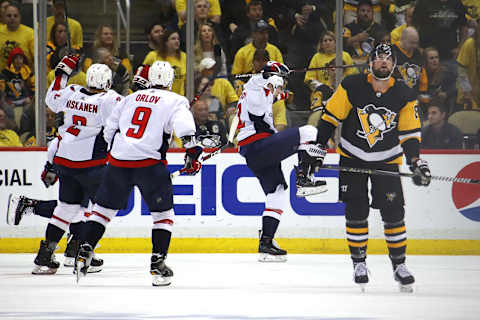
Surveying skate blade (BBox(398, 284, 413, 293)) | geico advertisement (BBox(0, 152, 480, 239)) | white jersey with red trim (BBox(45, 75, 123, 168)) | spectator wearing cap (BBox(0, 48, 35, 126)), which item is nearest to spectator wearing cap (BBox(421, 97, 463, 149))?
geico advertisement (BBox(0, 152, 480, 239))

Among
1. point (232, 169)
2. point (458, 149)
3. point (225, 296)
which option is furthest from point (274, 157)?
point (225, 296)

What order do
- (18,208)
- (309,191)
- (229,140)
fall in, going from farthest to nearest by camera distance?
(229,140)
(18,208)
(309,191)

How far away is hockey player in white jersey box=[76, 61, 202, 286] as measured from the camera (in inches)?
189

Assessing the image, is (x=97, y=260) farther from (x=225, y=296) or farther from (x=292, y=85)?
(x=292, y=85)

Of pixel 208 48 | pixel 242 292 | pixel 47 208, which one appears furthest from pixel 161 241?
pixel 208 48

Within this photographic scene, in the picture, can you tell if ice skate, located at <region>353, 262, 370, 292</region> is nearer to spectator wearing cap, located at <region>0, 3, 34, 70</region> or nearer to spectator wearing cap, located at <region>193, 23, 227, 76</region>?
spectator wearing cap, located at <region>193, 23, 227, 76</region>

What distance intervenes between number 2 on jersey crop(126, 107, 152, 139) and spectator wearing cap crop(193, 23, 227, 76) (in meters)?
2.39

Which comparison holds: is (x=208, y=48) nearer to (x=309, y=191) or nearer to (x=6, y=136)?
(x=6, y=136)

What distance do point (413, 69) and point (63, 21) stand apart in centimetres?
294

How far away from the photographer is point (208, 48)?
7227 mm

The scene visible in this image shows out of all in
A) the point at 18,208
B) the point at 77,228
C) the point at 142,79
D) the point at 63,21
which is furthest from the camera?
the point at 63,21

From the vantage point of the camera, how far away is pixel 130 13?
7.24 meters

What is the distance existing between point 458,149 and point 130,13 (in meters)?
2.88

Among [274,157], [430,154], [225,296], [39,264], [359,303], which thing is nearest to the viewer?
[359,303]
